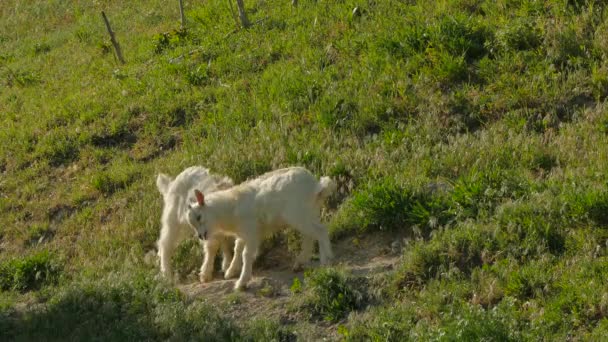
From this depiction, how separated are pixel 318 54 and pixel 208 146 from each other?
7.94 feet

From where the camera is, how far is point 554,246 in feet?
27.0

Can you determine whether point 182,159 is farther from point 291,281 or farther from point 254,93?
point 291,281

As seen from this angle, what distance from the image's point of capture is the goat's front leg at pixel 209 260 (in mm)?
9664

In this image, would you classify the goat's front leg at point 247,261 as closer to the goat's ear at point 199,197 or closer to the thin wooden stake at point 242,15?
the goat's ear at point 199,197

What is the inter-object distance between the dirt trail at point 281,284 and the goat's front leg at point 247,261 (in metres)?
0.08

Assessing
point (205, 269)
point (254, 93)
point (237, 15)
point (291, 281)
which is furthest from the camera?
point (237, 15)

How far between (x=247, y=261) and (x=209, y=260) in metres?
0.74

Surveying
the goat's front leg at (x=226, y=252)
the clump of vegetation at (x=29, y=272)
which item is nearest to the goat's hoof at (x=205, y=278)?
the goat's front leg at (x=226, y=252)

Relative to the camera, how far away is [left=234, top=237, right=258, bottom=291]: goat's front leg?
29.8 feet

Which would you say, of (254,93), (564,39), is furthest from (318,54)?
(564,39)

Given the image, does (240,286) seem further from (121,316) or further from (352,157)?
(352,157)

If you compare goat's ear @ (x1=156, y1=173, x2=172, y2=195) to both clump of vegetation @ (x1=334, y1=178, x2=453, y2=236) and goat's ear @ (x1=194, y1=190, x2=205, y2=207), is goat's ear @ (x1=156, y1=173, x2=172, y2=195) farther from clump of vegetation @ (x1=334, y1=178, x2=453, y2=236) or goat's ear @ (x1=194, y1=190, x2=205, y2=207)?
clump of vegetation @ (x1=334, y1=178, x2=453, y2=236)

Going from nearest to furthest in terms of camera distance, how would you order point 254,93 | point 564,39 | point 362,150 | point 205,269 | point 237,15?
point 205,269, point 362,150, point 564,39, point 254,93, point 237,15

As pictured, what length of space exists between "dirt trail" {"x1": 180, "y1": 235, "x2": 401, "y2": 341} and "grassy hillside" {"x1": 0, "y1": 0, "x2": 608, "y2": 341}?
0.39 feet
